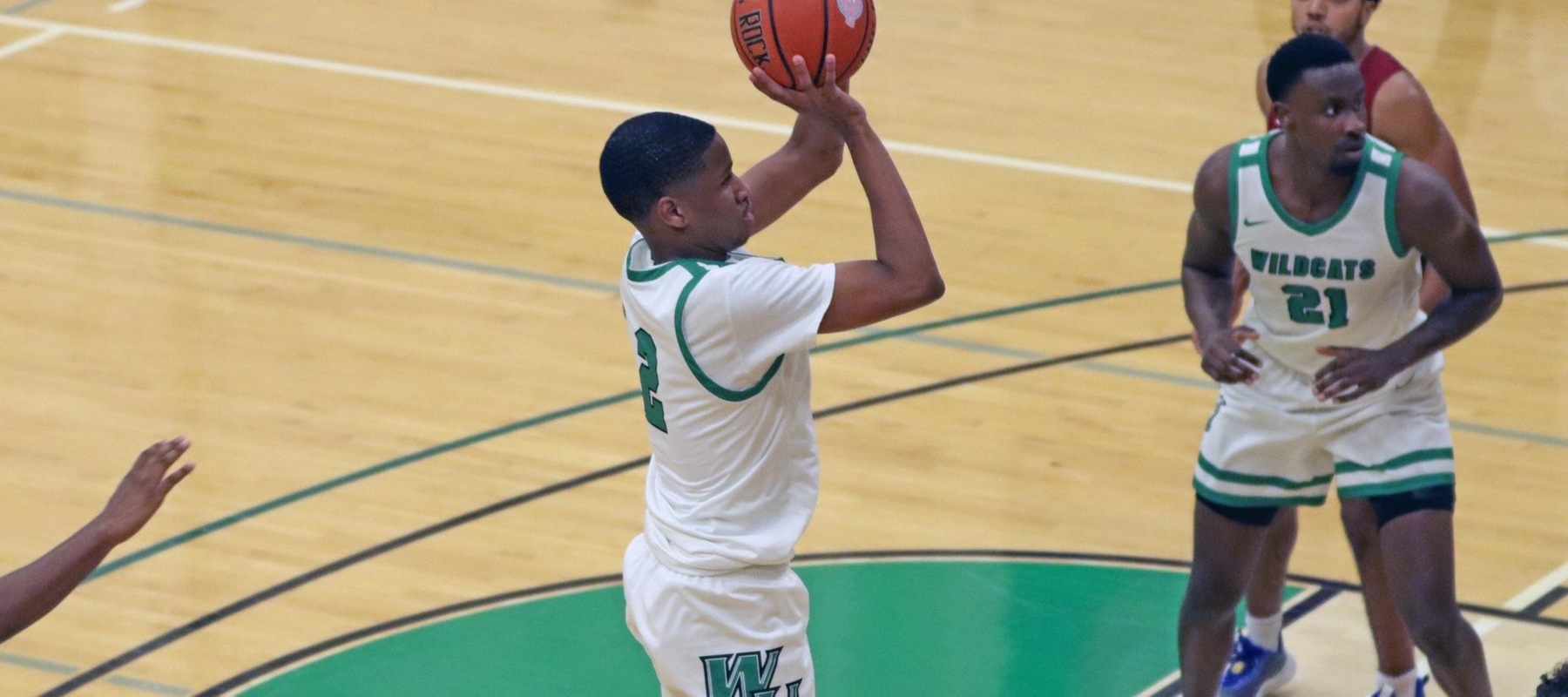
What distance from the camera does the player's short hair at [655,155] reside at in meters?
4.17

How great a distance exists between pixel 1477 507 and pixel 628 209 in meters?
4.15

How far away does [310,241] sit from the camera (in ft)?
32.5

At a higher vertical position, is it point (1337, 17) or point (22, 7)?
point (1337, 17)

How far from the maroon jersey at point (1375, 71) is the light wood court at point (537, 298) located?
5.37 ft

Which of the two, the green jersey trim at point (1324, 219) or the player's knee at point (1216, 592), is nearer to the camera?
the green jersey trim at point (1324, 219)

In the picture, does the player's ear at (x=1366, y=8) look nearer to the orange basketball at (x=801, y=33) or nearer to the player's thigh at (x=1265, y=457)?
the player's thigh at (x=1265, y=457)

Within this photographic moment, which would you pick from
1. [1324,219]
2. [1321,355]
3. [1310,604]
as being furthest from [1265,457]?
[1310,604]

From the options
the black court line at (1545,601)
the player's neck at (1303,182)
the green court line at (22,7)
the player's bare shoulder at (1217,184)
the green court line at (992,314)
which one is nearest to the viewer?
the player's neck at (1303,182)

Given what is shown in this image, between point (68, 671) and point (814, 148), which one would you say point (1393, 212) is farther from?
point (68, 671)

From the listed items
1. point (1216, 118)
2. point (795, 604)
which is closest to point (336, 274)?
Result: point (1216, 118)

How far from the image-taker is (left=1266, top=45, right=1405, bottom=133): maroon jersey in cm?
584

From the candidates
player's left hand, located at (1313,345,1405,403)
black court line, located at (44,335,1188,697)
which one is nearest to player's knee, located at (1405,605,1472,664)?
player's left hand, located at (1313,345,1405,403)

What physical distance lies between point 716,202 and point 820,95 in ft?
0.95

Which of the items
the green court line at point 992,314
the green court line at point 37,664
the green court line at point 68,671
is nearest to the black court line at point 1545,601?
the green court line at point 992,314
